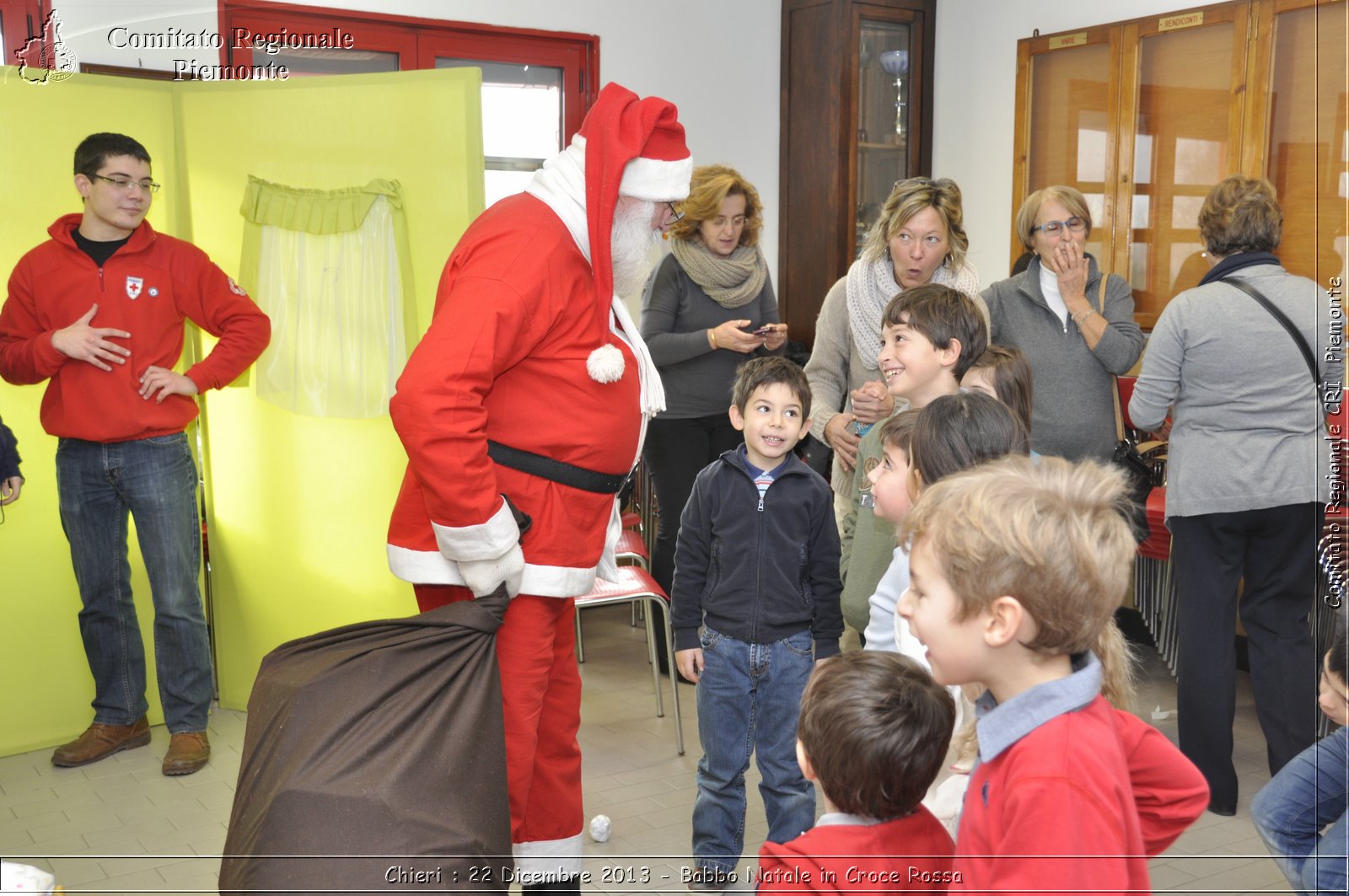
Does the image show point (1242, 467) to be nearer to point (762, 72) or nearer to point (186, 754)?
point (186, 754)

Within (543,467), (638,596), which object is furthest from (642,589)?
(543,467)

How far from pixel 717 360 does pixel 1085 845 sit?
8.91ft

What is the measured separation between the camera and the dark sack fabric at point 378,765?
63.6 inches

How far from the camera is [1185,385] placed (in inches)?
112

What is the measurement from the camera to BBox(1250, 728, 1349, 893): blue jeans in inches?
54.3

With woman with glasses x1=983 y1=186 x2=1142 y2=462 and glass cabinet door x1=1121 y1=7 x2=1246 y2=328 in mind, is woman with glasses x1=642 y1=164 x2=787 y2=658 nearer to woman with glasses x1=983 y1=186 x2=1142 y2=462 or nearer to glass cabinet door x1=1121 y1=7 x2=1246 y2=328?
woman with glasses x1=983 y1=186 x2=1142 y2=462

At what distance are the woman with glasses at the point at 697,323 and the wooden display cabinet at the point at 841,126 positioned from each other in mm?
1354

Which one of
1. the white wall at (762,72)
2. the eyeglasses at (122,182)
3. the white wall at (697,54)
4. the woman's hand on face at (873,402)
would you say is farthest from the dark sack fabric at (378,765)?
the white wall at (762,72)

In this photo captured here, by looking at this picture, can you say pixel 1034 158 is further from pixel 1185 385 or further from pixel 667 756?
pixel 667 756

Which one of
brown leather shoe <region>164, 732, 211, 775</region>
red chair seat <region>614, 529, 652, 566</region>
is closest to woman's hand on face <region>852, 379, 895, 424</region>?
red chair seat <region>614, 529, 652, 566</region>

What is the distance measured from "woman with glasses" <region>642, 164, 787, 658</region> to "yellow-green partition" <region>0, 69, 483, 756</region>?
81 centimetres

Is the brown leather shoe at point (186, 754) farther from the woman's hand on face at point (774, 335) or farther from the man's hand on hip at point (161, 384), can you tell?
the woman's hand on face at point (774, 335)

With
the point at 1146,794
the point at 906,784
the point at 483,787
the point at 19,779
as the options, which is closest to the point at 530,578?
the point at 483,787

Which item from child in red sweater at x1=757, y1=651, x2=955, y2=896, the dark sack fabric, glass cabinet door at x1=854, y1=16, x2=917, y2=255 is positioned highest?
glass cabinet door at x1=854, y1=16, x2=917, y2=255
